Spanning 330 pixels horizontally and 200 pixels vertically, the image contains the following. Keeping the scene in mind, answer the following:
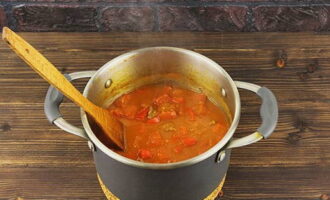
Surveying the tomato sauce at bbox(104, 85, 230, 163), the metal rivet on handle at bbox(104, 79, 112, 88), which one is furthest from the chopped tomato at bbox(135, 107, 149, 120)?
the metal rivet on handle at bbox(104, 79, 112, 88)

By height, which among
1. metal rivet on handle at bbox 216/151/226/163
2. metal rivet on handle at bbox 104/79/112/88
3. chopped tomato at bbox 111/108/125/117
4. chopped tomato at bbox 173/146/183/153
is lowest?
chopped tomato at bbox 173/146/183/153

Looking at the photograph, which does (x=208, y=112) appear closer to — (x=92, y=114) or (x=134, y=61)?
(x=134, y=61)

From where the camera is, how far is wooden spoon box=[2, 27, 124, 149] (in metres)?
0.80

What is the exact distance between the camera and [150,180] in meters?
0.93

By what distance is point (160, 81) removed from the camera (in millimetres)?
1250

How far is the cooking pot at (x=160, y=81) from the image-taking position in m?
0.92

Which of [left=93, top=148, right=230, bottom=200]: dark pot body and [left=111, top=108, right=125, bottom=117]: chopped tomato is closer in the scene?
[left=93, top=148, right=230, bottom=200]: dark pot body

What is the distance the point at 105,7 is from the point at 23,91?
468 mm

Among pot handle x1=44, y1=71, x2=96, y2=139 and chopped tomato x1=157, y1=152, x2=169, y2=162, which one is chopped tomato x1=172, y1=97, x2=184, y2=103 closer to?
chopped tomato x1=157, y1=152, x2=169, y2=162

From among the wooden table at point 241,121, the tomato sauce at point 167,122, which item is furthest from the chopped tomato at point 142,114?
the wooden table at point 241,121

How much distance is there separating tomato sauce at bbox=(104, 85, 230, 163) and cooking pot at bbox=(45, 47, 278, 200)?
0.03 meters

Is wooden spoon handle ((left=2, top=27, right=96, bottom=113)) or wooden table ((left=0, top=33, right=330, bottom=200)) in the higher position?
wooden spoon handle ((left=2, top=27, right=96, bottom=113))

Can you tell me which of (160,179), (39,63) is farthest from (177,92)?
(39,63)

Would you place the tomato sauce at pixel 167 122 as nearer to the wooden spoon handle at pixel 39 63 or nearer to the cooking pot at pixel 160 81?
the cooking pot at pixel 160 81
